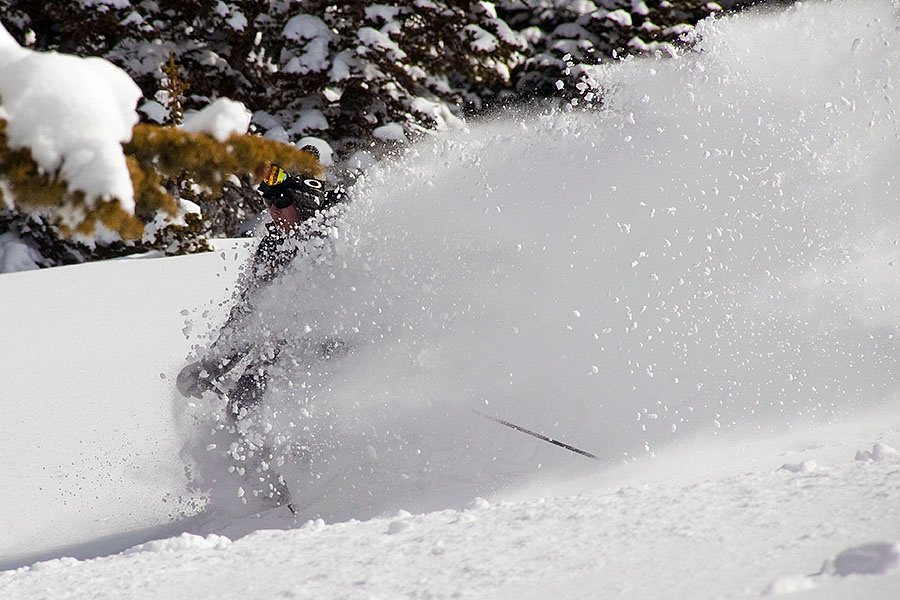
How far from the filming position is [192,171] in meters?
10.3

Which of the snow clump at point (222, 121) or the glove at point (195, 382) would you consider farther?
the snow clump at point (222, 121)

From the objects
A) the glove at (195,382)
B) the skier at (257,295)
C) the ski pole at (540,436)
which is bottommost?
the ski pole at (540,436)

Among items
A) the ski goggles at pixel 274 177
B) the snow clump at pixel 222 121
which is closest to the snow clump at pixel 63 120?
the ski goggles at pixel 274 177

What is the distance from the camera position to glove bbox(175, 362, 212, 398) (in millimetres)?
3918

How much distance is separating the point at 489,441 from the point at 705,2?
13146mm

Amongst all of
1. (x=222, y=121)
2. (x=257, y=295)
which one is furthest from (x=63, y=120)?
(x=222, y=121)

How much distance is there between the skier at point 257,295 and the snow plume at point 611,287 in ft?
0.35

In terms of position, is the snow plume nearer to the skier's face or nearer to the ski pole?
the ski pole

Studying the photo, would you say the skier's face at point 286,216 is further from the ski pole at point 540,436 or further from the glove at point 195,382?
the ski pole at point 540,436

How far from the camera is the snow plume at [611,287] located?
3594 millimetres

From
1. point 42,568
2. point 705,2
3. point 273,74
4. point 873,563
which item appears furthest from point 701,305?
point 705,2

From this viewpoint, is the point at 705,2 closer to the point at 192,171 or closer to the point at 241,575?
the point at 192,171

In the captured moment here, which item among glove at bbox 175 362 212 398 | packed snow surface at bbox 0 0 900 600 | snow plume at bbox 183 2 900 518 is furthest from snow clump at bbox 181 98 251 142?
glove at bbox 175 362 212 398

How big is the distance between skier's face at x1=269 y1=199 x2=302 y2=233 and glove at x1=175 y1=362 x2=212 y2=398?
2.56 ft
